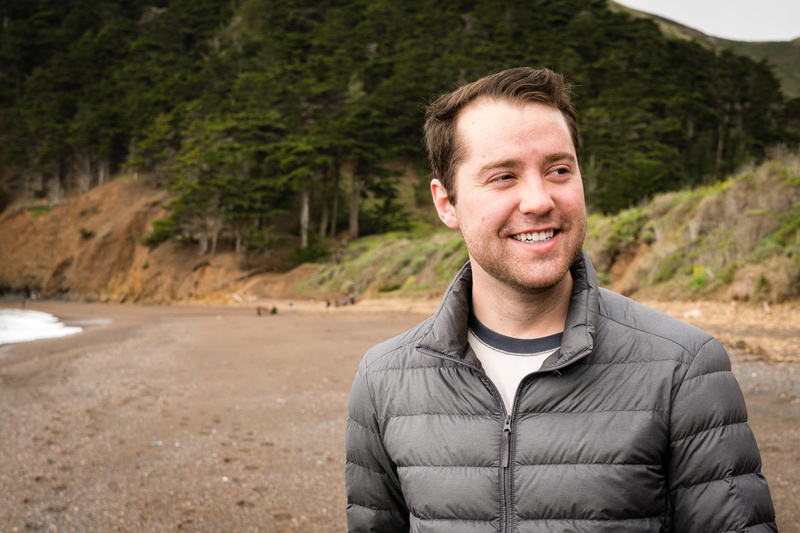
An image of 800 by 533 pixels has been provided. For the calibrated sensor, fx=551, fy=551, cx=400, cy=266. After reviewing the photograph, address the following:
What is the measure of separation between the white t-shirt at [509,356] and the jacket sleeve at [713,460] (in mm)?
362

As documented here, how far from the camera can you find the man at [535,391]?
138cm

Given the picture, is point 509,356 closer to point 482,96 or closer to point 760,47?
point 482,96

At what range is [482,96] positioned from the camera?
5.31ft

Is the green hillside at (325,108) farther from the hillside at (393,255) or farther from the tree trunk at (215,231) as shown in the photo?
the hillside at (393,255)

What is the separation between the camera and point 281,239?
3141 cm

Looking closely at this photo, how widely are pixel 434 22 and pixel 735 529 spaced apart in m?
42.9

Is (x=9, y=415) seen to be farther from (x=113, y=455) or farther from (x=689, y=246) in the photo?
(x=689, y=246)

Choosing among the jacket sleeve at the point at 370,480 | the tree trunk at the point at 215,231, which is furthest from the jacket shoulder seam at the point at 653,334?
the tree trunk at the point at 215,231

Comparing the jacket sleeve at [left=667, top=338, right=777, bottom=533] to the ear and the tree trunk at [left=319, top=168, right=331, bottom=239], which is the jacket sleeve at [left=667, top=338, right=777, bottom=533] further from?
the tree trunk at [left=319, top=168, right=331, bottom=239]

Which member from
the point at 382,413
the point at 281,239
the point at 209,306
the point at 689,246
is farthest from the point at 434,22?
the point at 382,413

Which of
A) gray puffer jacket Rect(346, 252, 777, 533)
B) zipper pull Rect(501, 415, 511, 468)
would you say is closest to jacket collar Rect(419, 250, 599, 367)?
gray puffer jacket Rect(346, 252, 777, 533)

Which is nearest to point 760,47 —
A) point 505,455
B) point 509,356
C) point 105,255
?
point 105,255

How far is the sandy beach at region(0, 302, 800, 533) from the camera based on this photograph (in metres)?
4.57

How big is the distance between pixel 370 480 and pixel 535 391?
614mm
